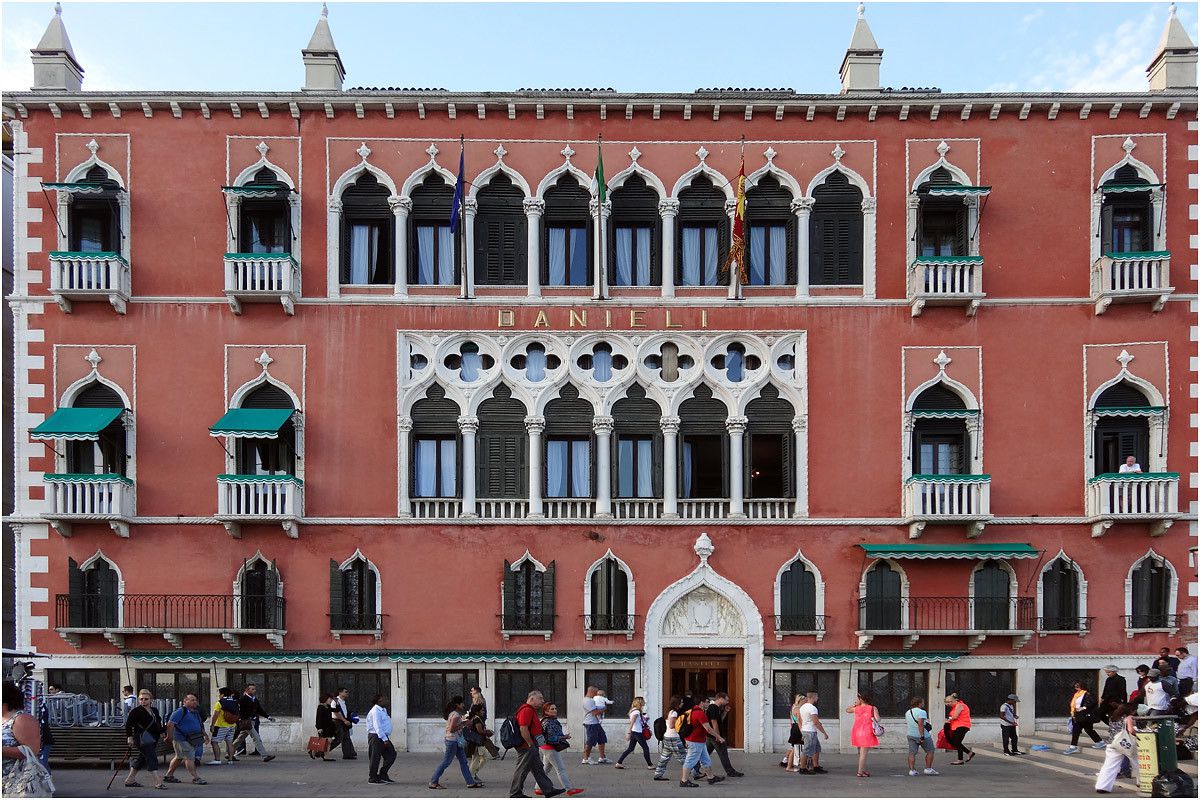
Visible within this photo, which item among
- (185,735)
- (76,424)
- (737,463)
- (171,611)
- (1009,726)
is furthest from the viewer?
(737,463)

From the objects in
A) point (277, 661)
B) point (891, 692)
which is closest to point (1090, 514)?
point (891, 692)

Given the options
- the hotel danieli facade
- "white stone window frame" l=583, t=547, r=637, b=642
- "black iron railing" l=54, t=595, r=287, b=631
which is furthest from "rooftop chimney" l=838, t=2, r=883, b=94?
"black iron railing" l=54, t=595, r=287, b=631

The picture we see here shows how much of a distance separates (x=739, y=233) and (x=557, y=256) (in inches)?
176

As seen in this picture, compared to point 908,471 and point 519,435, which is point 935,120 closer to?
point 908,471

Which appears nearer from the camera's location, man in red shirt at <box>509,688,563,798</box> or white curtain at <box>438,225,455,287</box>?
man in red shirt at <box>509,688,563,798</box>

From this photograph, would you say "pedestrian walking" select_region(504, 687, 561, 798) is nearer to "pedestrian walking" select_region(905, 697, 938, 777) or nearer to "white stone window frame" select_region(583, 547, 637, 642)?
"white stone window frame" select_region(583, 547, 637, 642)

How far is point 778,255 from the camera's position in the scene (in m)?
27.7

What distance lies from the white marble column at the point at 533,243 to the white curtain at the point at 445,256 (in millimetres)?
1859

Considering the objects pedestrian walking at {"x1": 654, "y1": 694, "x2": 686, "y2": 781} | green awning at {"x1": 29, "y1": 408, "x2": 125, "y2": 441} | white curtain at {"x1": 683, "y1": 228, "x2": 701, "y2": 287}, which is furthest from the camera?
white curtain at {"x1": 683, "y1": 228, "x2": 701, "y2": 287}

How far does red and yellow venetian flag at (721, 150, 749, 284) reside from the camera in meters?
26.3

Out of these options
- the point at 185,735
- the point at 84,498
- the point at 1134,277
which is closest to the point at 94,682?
the point at 84,498

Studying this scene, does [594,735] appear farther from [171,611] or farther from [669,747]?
[171,611]

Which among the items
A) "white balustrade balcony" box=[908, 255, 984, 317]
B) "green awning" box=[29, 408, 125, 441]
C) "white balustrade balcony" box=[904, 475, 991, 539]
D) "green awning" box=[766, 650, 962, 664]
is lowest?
"green awning" box=[766, 650, 962, 664]

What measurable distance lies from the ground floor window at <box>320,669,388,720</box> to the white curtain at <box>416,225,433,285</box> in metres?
9.32
